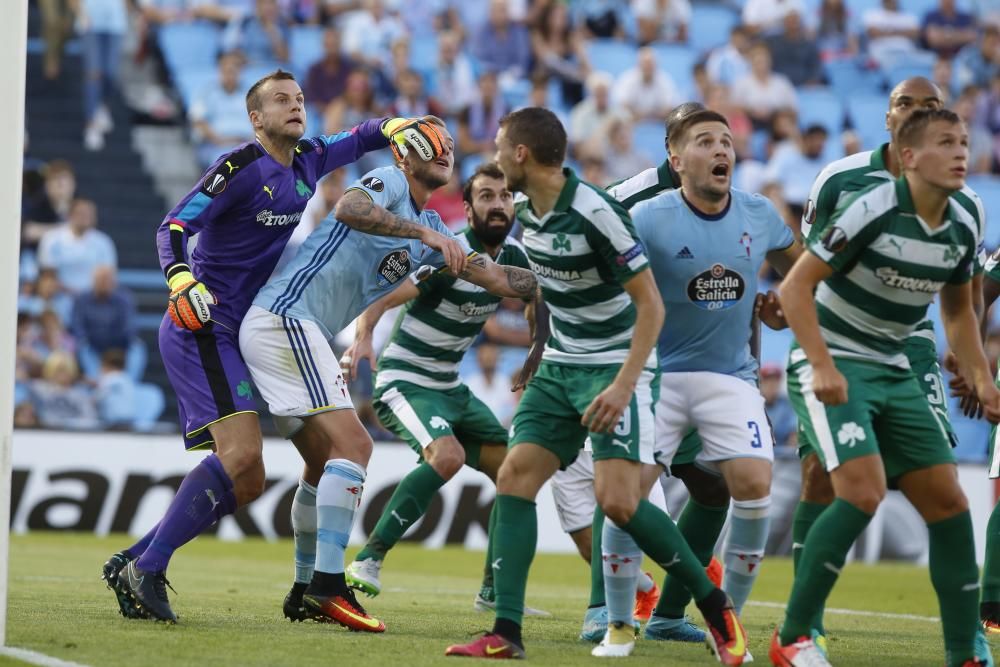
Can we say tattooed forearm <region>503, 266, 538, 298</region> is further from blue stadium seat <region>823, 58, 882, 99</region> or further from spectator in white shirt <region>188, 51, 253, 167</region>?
blue stadium seat <region>823, 58, 882, 99</region>

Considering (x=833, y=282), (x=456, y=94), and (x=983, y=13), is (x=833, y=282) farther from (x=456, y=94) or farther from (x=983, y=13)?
(x=983, y=13)

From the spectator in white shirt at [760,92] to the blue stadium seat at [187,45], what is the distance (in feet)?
23.8

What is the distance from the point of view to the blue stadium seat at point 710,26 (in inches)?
886

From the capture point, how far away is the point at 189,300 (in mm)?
6652

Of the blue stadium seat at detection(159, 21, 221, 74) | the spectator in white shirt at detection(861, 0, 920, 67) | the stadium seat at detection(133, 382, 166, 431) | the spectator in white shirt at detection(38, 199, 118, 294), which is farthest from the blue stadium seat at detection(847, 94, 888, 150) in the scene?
the spectator in white shirt at detection(38, 199, 118, 294)

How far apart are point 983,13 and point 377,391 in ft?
56.4

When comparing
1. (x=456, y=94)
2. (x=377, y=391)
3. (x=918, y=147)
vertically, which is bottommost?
(x=377, y=391)

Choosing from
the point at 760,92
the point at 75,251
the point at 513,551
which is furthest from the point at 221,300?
the point at 760,92

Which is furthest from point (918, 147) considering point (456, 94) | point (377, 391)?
point (456, 94)

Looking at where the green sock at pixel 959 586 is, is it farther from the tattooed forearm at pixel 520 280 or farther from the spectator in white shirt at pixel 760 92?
the spectator in white shirt at pixel 760 92

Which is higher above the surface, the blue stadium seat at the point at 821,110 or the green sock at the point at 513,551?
the blue stadium seat at the point at 821,110

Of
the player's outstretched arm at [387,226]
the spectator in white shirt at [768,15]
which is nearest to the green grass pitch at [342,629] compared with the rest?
the player's outstretched arm at [387,226]

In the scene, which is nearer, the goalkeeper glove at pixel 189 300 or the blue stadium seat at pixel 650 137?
the goalkeeper glove at pixel 189 300

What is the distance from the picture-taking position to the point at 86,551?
12203 millimetres
